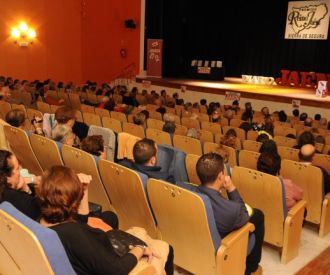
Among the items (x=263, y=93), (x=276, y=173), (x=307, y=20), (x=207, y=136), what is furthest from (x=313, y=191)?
(x=307, y=20)

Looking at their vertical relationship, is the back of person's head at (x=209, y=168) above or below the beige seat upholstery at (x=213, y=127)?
above

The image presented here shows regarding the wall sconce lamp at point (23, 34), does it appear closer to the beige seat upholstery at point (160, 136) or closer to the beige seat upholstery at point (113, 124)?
the beige seat upholstery at point (113, 124)

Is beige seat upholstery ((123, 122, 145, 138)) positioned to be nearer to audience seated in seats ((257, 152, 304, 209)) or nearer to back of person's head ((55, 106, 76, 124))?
back of person's head ((55, 106, 76, 124))

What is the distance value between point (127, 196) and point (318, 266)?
169 centimetres

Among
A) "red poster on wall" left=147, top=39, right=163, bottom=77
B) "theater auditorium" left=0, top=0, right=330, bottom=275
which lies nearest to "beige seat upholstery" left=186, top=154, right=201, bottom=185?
"theater auditorium" left=0, top=0, right=330, bottom=275

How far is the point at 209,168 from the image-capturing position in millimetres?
2580

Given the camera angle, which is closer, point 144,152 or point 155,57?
point 144,152

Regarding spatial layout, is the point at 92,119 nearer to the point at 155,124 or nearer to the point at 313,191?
the point at 155,124

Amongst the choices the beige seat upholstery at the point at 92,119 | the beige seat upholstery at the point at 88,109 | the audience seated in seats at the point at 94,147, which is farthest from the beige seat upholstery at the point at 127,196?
the beige seat upholstery at the point at 88,109

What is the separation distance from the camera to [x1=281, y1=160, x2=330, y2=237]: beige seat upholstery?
3.61 m

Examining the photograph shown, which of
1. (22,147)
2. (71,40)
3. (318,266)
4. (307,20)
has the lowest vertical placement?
(318,266)

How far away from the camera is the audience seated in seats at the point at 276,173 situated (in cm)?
326

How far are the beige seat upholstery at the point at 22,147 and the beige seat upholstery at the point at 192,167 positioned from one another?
1.52 m

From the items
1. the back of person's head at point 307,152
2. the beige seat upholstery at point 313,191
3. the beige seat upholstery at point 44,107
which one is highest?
the back of person's head at point 307,152
